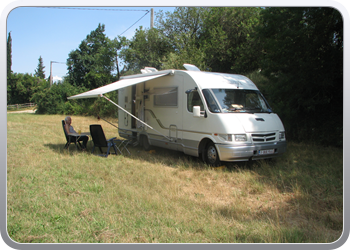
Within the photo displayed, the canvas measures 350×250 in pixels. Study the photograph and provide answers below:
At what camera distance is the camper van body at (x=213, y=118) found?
6.62 m

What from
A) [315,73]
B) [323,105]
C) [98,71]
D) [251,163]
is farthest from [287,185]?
[98,71]

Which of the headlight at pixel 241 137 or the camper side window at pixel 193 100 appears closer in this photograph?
the headlight at pixel 241 137

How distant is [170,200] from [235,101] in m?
3.60

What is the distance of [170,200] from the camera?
4766mm

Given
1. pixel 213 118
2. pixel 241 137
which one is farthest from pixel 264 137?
pixel 213 118

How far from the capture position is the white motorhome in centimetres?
662

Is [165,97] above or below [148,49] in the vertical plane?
below

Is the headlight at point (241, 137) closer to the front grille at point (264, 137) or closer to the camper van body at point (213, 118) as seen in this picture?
the camper van body at point (213, 118)

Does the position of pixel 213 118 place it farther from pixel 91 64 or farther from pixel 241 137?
pixel 91 64

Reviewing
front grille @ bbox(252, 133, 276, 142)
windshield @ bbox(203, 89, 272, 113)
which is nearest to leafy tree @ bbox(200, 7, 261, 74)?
windshield @ bbox(203, 89, 272, 113)

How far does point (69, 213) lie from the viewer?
416cm

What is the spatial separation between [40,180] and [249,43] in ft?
54.4

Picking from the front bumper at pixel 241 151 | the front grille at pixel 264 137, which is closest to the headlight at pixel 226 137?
the front bumper at pixel 241 151
